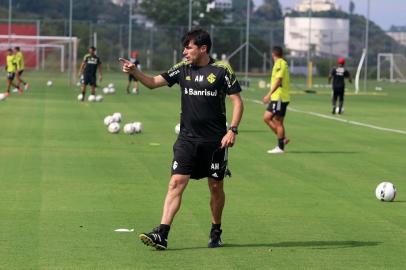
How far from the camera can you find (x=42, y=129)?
26.9m

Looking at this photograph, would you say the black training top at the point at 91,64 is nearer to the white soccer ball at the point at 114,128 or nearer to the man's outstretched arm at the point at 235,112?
the white soccer ball at the point at 114,128

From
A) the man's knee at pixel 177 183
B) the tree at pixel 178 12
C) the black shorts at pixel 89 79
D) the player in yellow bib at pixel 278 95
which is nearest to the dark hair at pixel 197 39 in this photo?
the man's knee at pixel 177 183

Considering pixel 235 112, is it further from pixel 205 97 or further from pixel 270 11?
pixel 270 11

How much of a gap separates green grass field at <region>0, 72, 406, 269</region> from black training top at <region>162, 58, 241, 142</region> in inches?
43.5

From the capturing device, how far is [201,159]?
35.5ft

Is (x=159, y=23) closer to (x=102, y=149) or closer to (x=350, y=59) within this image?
(x=350, y=59)

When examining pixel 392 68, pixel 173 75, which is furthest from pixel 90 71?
pixel 392 68

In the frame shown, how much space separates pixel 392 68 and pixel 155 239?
81.6m

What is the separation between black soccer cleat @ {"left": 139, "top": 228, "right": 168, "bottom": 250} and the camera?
1038cm

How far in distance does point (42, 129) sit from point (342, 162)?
9.28m

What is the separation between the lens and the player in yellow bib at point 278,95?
21.7m

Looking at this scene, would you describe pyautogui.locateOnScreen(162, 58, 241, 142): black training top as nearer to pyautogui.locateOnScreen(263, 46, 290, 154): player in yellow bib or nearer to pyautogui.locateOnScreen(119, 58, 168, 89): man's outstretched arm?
pyautogui.locateOnScreen(119, 58, 168, 89): man's outstretched arm

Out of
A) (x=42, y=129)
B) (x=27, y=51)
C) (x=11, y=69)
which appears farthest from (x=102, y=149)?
(x=27, y=51)

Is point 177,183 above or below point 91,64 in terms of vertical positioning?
below
